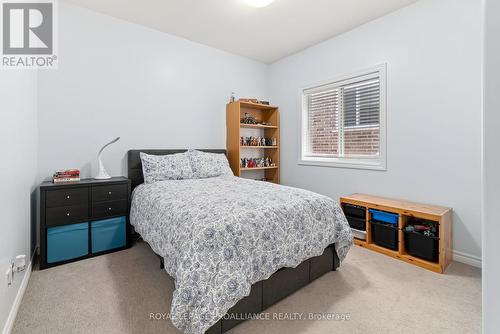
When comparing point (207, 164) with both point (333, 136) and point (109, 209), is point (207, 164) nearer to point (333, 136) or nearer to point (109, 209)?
point (109, 209)

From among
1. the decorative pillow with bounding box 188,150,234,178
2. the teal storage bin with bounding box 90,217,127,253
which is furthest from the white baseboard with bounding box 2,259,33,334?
the decorative pillow with bounding box 188,150,234,178

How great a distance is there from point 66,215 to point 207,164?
1642 millimetres

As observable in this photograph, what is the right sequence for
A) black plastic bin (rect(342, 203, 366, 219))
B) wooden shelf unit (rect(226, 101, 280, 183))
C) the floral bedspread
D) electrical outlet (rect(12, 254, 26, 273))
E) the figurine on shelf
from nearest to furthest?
the floral bedspread
electrical outlet (rect(12, 254, 26, 273))
black plastic bin (rect(342, 203, 366, 219))
wooden shelf unit (rect(226, 101, 280, 183))
the figurine on shelf

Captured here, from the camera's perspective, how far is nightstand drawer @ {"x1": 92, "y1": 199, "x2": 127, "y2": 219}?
2.50 meters

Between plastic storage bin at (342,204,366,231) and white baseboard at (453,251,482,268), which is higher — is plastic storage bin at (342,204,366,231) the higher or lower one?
the higher one

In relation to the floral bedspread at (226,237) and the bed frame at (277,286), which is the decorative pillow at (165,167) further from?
the bed frame at (277,286)

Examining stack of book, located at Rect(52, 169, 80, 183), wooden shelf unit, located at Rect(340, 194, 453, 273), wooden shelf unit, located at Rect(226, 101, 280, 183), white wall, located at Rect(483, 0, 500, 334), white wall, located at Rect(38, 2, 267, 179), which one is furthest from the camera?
wooden shelf unit, located at Rect(226, 101, 280, 183)

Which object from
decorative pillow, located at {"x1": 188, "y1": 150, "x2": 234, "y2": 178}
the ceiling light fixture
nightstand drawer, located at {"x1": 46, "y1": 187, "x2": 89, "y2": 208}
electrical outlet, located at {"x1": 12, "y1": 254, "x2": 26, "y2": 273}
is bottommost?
electrical outlet, located at {"x1": 12, "y1": 254, "x2": 26, "y2": 273}

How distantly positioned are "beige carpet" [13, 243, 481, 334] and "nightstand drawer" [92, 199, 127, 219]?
18.2 inches

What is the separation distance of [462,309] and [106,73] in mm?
4032

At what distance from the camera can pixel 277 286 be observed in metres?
1.72

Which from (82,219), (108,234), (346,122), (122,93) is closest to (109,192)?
(82,219)

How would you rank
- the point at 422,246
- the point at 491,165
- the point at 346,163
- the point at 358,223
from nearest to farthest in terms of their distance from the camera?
1. the point at 491,165
2. the point at 422,246
3. the point at 358,223
4. the point at 346,163

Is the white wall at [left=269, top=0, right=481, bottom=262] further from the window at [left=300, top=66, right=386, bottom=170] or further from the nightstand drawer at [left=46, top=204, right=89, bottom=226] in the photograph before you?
the nightstand drawer at [left=46, top=204, right=89, bottom=226]
